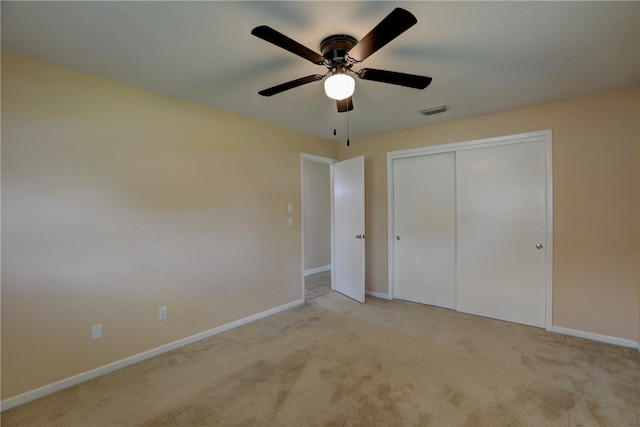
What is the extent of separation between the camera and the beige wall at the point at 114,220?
2.00 metres

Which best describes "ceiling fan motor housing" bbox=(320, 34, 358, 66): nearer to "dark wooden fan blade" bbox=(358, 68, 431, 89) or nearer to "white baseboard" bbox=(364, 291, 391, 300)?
"dark wooden fan blade" bbox=(358, 68, 431, 89)

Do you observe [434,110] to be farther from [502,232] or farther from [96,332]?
[96,332]

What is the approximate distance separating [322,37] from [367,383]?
239cm

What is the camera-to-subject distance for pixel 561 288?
299cm

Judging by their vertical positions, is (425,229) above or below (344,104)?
below

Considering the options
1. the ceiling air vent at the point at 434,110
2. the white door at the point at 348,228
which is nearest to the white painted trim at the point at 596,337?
the white door at the point at 348,228

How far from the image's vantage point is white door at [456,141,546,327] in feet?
10.2

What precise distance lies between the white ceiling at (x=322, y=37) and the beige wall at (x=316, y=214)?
3155 mm

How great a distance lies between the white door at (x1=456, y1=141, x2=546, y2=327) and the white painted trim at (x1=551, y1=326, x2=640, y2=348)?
0.56 ft

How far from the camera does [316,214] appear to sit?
609cm

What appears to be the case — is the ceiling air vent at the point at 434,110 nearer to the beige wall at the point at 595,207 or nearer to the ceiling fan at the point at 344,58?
the beige wall at the point at 595,207

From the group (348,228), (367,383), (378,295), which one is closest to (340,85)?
(367,383)

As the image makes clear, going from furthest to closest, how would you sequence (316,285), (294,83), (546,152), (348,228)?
(316,285) → (348,228) → (546,152) → (294,83)

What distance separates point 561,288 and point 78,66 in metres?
4.69
